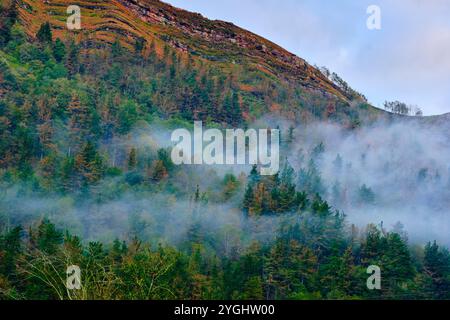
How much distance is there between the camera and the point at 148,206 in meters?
69.4

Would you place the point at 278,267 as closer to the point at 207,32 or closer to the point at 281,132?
the point at 281,132

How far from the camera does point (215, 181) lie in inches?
3204

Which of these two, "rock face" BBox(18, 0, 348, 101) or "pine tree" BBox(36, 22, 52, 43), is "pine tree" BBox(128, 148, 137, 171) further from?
"rock face" BBox(18, 0, 348, 101)

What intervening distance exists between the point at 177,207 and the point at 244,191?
35.8 feet

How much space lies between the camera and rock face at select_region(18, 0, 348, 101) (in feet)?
407

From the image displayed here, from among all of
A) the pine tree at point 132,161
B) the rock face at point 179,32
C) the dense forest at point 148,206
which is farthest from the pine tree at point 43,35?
the pine tree at point 132,161

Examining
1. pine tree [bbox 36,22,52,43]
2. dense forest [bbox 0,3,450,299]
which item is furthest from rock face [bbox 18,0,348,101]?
dense forest [bbox 0,3,450,299]

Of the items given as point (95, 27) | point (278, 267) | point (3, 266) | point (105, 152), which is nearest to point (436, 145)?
point (95, 27)

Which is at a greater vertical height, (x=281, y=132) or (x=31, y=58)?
(x=31, y=58)

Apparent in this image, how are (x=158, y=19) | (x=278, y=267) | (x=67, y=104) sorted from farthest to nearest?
(x=158, y=19) → (x=67, y=104) → (x=278, y=267)

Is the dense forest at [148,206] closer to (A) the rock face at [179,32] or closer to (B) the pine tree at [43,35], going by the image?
(B) the pine tree at [43,35]

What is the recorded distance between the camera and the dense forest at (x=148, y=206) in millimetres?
48812

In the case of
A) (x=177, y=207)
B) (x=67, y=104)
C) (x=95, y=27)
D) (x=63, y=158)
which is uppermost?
(x=95, y=27)

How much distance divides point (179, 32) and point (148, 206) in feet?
304
